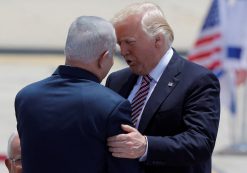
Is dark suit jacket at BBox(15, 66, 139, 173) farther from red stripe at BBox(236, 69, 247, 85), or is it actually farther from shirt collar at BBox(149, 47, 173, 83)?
red stripe at BBox(236, 69, 247, 85)

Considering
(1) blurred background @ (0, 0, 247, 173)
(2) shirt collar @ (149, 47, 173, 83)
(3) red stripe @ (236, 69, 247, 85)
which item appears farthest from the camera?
(1) blurred background @ (0, 0, 247, 173)

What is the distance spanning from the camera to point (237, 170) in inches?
329

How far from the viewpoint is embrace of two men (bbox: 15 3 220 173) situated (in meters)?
2.88

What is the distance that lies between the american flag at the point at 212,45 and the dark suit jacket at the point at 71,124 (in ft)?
18.9

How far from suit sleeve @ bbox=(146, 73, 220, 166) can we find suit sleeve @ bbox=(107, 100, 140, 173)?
0.23 m

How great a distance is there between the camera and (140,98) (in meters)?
3.42

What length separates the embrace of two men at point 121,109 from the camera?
2.88 metres

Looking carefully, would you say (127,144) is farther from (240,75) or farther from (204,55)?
(240,75)

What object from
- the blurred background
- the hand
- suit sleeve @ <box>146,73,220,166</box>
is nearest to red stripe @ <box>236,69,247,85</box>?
the blurred background

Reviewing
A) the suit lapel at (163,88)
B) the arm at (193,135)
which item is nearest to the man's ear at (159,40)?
the suit lapel at (163,88)

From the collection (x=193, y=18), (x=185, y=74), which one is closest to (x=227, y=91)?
(x=185, y=74)

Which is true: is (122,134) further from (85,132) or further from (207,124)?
(207,124)

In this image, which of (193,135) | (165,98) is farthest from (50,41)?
(193,135)

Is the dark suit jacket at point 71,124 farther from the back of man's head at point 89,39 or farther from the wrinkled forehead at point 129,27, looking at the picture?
the wrinkled forehead at point 129,27
